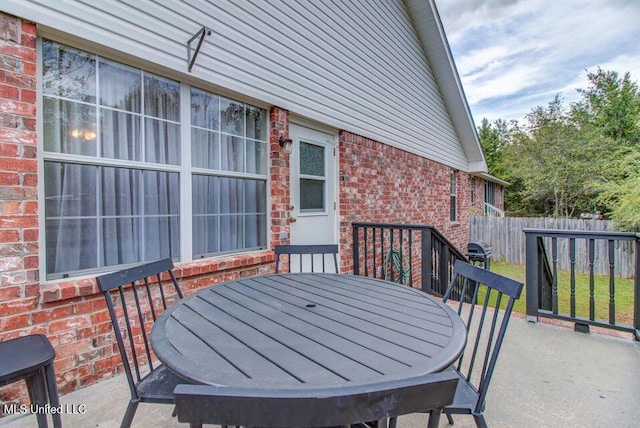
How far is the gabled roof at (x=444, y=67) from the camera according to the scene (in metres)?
6.11

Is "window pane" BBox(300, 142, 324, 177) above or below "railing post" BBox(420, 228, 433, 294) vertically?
above

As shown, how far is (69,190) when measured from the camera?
6.82 feet

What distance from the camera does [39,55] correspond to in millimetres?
1959

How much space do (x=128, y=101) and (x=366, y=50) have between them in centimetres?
373

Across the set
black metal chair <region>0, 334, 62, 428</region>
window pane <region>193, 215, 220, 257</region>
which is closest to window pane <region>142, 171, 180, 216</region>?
window pane <region>193, 215, 220, 257</region>

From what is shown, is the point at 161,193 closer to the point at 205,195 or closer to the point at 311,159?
the point at 205,195

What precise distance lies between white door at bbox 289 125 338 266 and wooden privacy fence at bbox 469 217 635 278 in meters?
6.44

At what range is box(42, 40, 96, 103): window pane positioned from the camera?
6.59ft

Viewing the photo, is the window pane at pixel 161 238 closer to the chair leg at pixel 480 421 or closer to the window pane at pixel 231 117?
the window pane at pixel 231 117

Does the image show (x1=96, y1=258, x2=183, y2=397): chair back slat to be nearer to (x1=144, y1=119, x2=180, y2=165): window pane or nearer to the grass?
(x1=144, y1=119, x2=180, y2=165): window pane

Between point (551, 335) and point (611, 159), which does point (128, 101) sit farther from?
point (611, 159)

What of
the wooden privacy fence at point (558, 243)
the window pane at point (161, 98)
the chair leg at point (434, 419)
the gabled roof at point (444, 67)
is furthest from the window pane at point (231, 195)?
the wooden privacy fence at point (558, 243)

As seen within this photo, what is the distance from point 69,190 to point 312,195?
8.28 ft

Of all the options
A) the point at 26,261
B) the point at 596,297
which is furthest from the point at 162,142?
the point at 596,297
